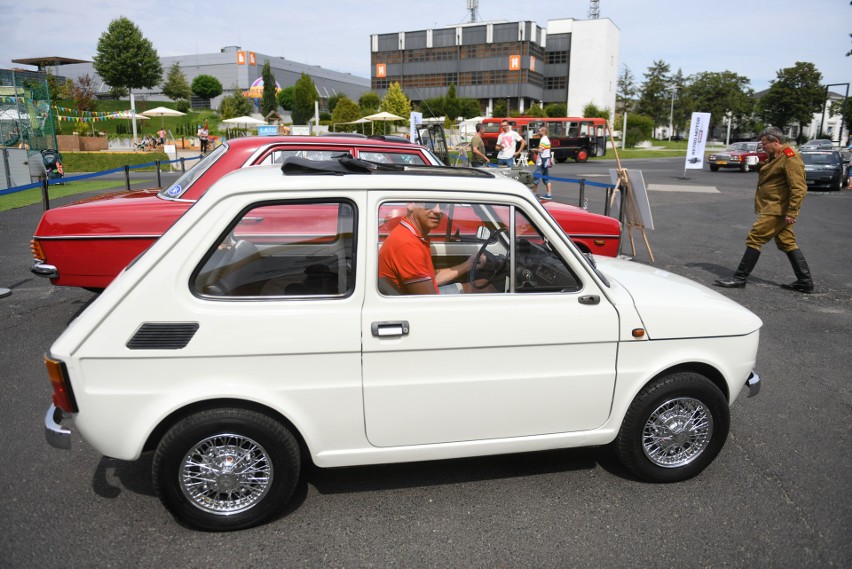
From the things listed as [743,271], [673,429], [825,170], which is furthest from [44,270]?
[825,170]

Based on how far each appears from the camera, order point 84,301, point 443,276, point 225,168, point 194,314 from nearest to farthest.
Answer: point 194,314
point 443,276
point 225,168
point 84,301

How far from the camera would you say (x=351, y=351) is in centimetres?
296

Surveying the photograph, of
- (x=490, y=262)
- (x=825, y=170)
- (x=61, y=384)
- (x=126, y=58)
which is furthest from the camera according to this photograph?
(x=126, y=58)

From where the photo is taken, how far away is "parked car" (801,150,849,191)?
22.0 meters

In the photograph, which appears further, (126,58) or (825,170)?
(126,58)

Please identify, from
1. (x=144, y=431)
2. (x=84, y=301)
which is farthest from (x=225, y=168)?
(x=144, y=431)

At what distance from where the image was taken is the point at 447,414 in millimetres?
3143

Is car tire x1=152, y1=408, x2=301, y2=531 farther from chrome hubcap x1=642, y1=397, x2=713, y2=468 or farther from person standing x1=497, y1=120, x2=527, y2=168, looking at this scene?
person standing x1=497, y1=120, x2=527, y2=168

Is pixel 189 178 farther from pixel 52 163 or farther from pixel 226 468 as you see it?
pixel 52 163

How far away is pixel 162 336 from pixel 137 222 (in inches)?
128

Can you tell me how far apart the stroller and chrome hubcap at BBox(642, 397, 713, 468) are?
19.9m

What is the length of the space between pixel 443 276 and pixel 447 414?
870mm

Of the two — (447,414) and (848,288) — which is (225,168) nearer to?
(447,414)

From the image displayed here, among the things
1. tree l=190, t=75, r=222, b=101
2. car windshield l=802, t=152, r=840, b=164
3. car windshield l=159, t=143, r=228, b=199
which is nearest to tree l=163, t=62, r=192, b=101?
tree l=190, t=75, r=222, b=101
